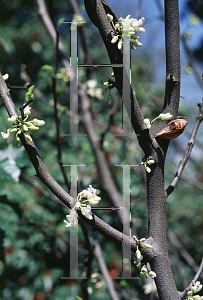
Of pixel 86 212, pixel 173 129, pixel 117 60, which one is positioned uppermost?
pixel 117 60

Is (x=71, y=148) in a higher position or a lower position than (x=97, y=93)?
lower

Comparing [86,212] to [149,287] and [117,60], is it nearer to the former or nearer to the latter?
[117,60]

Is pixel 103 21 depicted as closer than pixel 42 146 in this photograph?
Yes

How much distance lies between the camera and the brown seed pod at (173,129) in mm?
545

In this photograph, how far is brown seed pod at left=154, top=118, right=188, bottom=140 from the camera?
54cm

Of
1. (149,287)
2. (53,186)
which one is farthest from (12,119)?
(149,287)

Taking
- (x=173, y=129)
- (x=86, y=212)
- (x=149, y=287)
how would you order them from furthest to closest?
(x=149, y=287) < (x=173, y=129) < (x=86, y=212)

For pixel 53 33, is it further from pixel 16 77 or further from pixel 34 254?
pixel 16 77

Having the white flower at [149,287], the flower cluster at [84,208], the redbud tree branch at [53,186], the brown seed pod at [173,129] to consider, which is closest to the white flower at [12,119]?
→ the redbud tree branch at [53,186]

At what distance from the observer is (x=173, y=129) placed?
548 millimetres

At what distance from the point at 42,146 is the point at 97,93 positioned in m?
1.39

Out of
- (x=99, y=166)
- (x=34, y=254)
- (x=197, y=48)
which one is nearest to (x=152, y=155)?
(x=99, y=166)

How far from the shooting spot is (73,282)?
1937 millimetres

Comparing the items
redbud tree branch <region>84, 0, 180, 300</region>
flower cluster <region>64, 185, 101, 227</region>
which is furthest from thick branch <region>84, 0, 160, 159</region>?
flower cluster <region>64, 185, 101, 227</region>
